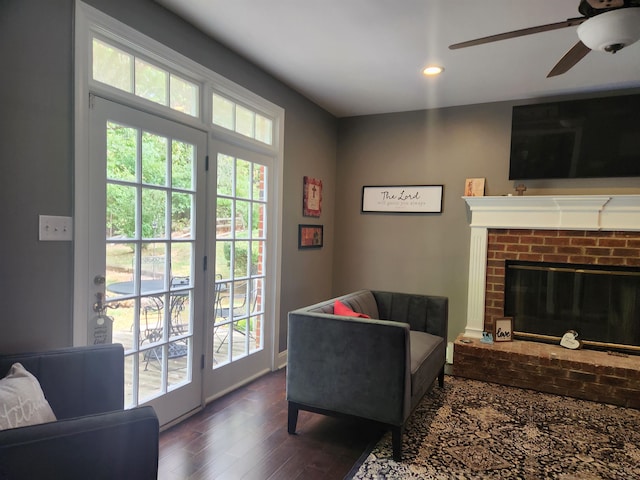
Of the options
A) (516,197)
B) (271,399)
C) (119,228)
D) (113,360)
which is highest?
(516,197)

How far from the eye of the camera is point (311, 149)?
4.14m

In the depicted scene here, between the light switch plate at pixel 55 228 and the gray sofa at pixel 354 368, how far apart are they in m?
1.31

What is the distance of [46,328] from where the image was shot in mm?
1864

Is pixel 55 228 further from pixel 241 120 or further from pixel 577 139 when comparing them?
pixel 577 139

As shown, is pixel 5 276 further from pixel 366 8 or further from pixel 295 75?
pixel 295 75

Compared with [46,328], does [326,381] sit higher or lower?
lower

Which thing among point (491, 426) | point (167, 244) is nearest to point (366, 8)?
point (167, 244)

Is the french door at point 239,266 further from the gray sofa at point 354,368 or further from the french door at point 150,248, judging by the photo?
the gray sofa at point 354,368

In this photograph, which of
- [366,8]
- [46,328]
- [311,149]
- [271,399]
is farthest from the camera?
[311,149]

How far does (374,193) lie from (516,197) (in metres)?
1.47

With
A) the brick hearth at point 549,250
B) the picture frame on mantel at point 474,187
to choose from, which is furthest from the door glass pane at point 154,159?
the brick hearth at point 549,250

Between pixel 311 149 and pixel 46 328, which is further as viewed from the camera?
pixel 311 149

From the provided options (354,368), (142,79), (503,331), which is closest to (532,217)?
(503,331)

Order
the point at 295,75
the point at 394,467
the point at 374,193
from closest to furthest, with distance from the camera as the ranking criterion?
the point at 394,467 → the point at 295,75 → the point at 374,193
